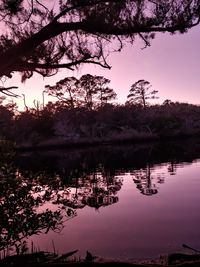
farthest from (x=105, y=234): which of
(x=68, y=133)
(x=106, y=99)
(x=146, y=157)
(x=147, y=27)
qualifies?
(x=106, y=99)

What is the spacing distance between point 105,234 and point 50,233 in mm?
1927

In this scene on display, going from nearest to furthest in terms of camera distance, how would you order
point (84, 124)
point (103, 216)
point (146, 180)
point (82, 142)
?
point (103, 216), point (146, 180), point (82, 142), point (84, 124)

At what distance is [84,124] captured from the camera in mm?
70875

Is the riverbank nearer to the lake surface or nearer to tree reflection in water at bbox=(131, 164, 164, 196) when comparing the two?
tree reflection in water at bbox=(131, 164, 164, 196)

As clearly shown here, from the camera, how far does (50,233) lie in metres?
14.0

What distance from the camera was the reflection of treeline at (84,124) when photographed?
2719 inches

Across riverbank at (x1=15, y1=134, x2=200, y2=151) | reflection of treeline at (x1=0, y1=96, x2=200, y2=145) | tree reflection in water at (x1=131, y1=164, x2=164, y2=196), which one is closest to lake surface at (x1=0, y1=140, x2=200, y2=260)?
tree reflection in water at (x1=131, y1=164, x2=164, y2=196)

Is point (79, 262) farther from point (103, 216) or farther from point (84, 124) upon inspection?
point (84, 124)

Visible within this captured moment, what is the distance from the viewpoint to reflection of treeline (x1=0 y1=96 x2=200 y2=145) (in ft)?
227

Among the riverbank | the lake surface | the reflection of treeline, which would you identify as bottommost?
the lake surface

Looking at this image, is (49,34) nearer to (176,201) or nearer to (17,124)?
(176,201)

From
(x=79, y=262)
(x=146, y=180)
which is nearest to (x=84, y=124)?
(x=146, y=180)

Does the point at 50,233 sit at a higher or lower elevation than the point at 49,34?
lower

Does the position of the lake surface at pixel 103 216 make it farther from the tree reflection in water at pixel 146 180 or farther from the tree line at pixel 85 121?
the tree line at pixel 85 121
